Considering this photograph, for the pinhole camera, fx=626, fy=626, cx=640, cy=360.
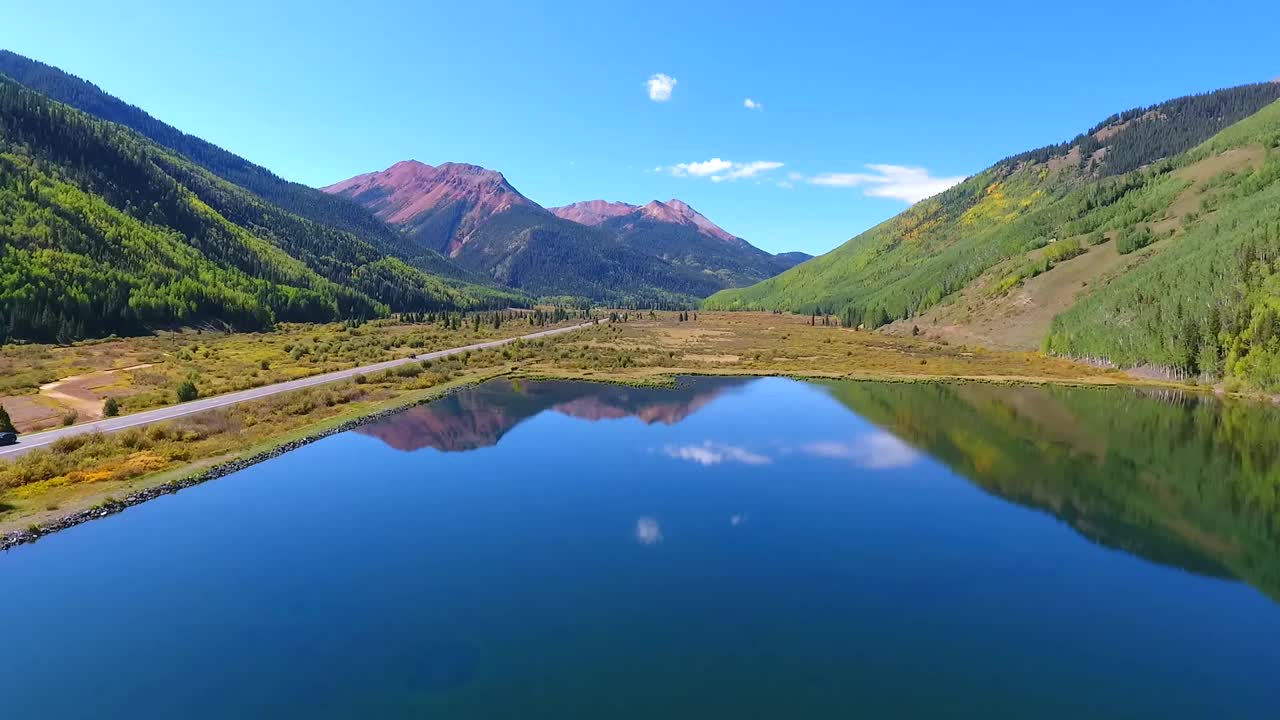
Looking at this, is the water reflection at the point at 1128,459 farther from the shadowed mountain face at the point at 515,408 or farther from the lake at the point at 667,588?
the shadowed mountain face at the point at 515,408

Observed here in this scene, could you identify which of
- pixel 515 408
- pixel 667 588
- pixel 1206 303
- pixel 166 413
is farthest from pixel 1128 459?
pixel 166 413

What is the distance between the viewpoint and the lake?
20.5 metres

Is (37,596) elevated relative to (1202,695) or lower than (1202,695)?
lower

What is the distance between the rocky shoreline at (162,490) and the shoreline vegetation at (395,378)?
0.29ft

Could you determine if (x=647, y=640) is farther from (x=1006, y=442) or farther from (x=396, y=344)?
(x=396, y=344)

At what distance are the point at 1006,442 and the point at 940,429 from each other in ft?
21.7

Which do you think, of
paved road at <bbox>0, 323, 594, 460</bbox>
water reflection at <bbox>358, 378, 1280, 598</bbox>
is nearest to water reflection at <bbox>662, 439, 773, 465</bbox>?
water reflection at <bbox>358, 378, 1280, 598</bbox>

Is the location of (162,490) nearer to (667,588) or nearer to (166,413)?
(166,413)

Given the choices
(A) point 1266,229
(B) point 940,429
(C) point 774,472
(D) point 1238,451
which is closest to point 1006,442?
(B) point 940,429

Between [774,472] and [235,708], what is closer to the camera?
[235,708]

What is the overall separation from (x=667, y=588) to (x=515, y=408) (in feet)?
154

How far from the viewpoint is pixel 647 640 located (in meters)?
23.6

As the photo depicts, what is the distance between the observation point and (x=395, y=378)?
83938mm

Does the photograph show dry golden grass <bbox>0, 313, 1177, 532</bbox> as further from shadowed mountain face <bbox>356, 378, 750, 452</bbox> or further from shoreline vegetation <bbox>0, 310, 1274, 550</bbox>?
shadowed mountain face <bbox>356, 378, 750, 452</bbox>
